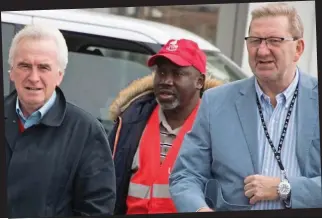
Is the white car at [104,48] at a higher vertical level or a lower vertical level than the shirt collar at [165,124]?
higher

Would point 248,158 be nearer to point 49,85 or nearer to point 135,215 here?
point 135,215

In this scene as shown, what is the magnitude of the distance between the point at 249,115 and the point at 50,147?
889 mm

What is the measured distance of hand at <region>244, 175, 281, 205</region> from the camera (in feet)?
10.9

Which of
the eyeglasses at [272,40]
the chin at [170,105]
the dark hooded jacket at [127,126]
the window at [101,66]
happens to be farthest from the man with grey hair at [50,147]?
the eyeglasses at [272,40]

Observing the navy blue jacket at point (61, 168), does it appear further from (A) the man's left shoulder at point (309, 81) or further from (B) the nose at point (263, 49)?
(A) the man's left shoulder at point (309, 81)

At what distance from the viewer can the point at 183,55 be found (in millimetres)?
3500

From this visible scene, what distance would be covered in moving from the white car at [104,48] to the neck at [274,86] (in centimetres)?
66

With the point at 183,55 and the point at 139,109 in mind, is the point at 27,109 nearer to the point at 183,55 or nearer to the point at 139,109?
the point at 139,109

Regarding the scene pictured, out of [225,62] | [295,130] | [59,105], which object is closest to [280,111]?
[295,130]

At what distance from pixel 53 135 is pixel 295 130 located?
1.06 metres

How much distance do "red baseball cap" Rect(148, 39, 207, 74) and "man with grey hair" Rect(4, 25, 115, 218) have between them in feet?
1.45

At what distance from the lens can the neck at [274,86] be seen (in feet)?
11.1

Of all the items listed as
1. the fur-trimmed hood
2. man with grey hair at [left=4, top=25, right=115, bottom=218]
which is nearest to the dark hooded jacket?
the fur-trimmed hood

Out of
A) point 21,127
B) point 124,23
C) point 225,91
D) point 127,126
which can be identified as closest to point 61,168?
point 21,127
